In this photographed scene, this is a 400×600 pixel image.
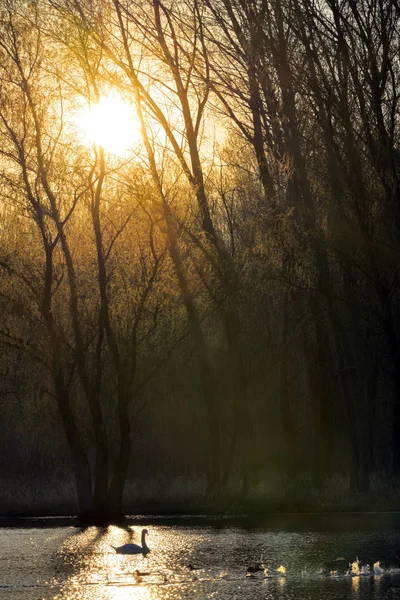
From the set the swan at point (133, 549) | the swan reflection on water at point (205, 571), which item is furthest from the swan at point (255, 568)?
the swan at point (133, 549)

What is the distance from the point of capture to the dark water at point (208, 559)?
36.3 feet

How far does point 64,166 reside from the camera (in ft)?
77.5

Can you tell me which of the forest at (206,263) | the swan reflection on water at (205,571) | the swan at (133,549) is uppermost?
the forest at (206,263)

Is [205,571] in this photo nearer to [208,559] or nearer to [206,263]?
[208,559]

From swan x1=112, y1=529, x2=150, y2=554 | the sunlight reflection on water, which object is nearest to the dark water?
the sunlight reflection on water

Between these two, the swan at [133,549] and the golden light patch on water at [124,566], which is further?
the swan at [133,549]

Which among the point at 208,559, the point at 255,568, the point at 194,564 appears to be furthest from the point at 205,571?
the point at 208,559

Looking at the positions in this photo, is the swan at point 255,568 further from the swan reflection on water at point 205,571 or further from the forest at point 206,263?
the forest at point 206,263

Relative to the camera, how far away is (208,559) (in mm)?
14172

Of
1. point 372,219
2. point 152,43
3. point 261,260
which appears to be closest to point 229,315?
point 261,260

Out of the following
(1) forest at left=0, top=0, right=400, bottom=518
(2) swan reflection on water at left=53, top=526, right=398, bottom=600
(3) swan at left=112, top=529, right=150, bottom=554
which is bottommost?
(2) swan reflection on water at left=53, top=526, right=398, bottom=600

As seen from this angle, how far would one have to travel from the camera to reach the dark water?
1107 cm

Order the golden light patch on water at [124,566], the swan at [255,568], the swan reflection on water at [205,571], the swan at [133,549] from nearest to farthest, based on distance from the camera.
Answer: the swan reflection on water at [205,571] < the golden light patch on water at [124,566] < the swan at [255,568] < the swan at [133,549]

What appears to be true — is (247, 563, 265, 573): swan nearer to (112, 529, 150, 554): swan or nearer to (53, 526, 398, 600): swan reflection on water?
(53, 526, 398, 600): swan reflection on water
